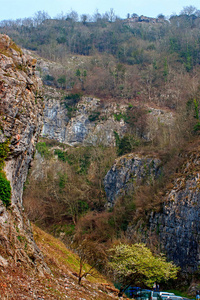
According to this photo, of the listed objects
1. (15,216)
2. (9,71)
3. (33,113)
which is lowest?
(15,216)

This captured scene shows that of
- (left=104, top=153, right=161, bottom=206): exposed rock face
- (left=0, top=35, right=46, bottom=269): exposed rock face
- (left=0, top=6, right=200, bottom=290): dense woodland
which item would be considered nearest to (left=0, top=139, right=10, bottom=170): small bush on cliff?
(left=0, top=35, right=46, bottom=269): exposed rock face

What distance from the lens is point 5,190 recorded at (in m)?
11.6

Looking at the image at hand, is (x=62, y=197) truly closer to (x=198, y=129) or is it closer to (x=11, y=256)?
(x=198, y=129)

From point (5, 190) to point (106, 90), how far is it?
2121 inches

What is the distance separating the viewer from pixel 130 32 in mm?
92312

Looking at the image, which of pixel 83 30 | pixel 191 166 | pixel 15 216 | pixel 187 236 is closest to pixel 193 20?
pixel 83 30

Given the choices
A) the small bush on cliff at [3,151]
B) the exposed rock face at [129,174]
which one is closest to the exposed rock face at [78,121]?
the exposed rock face at [129,174]

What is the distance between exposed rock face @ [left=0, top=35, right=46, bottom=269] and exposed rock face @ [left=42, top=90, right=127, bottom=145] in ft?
127

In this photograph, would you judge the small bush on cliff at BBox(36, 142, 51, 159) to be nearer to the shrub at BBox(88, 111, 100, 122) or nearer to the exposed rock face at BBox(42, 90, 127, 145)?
the exposed rock face at BBox(42, 90, 127, 145)

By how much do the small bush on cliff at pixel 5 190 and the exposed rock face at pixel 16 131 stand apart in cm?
38

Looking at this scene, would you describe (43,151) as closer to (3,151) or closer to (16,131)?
(16,131)

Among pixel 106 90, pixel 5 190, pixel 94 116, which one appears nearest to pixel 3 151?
pixel 5 190

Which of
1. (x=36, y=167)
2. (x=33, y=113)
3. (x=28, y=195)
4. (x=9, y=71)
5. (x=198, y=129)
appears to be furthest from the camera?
(x=36, y=167)

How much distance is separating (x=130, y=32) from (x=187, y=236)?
85.1 meters
